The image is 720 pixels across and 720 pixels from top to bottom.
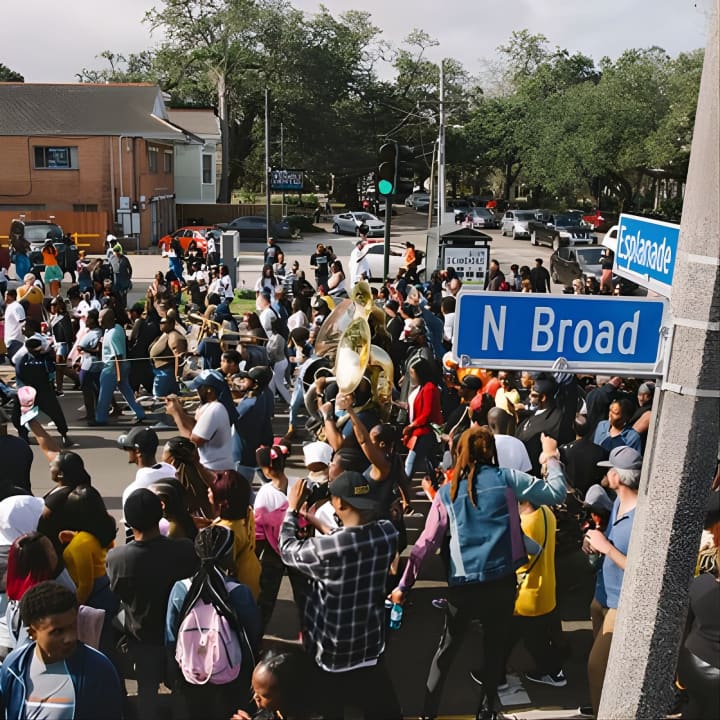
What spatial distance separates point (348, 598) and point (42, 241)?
1171 inches

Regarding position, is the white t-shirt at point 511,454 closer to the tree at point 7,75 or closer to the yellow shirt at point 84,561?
the yellow shirt at point 84,561

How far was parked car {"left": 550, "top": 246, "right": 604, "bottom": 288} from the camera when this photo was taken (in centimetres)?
2867

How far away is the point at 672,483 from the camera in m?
3.06

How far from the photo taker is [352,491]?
4.41m

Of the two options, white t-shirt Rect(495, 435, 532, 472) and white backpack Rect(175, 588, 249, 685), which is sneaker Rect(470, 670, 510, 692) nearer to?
white t-shirt Rect(495, 435, 532, 472)

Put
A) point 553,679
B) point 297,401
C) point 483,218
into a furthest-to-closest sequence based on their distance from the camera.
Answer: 1. point 483,218
2. point 297,401
3. point 553,679

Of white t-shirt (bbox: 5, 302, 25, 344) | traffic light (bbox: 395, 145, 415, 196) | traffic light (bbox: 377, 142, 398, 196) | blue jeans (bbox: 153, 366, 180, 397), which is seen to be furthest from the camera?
traffic light (bbox: 395, 145, 415, 196)

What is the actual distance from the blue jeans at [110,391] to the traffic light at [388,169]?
450 centimetres

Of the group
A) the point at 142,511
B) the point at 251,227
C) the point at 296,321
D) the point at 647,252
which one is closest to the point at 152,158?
the point at 251,227

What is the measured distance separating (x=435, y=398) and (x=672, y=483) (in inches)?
218

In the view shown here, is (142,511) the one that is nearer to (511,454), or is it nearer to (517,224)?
(511,454)

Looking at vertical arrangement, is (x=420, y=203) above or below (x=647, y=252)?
below

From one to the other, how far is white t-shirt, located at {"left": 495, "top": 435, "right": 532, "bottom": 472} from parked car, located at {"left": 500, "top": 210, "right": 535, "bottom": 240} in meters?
43.3

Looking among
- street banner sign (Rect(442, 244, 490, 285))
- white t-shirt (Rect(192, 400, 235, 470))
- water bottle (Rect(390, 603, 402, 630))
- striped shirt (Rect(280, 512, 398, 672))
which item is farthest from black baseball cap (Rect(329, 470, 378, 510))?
street banner sign (Rect(442, 244, 490, 285))
